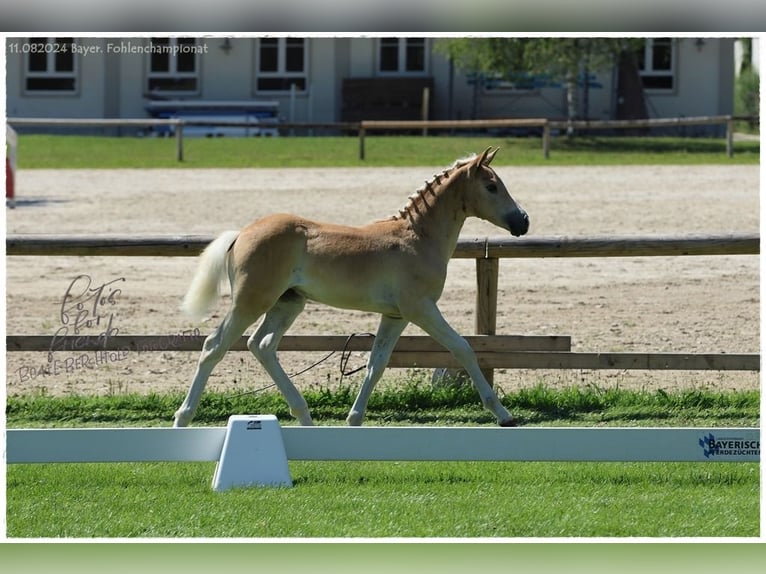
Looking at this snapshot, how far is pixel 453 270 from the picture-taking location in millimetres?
13766

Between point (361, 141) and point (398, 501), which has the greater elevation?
point (361, 141)

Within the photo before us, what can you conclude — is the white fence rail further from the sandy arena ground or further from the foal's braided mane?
the sandy arena ground

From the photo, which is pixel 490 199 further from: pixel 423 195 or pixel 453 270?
pixel 453 270

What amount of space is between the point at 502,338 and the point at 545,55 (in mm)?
19850

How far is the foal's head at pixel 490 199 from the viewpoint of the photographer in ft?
22.2

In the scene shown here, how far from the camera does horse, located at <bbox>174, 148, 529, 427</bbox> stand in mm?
6770

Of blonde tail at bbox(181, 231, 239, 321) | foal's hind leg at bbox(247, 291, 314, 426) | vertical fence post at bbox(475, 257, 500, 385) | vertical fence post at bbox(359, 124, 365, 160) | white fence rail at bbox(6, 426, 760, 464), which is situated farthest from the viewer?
vertical fence post at bbox(359, 124, 365, 160)

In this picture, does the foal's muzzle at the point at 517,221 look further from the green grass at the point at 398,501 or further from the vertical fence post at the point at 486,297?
the vertical fence post at the point at 486,297

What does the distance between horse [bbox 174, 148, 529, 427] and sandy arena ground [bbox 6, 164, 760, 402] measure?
2.15 meters

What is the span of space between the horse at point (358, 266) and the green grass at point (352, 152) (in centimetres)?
1479

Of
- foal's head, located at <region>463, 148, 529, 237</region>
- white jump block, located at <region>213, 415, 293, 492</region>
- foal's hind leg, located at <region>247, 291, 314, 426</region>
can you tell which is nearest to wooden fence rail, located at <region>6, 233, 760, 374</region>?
foal's hind leg, located at <region>247, 291, 314, 426</region>

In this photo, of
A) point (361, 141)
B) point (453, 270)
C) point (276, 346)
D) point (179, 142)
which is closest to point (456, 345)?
point (276, 346)
